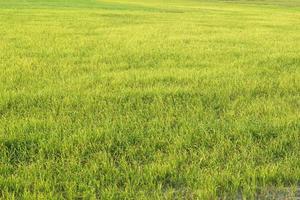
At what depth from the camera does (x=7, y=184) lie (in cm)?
476

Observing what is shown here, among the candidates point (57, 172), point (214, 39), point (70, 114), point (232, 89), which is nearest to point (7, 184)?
point (57, 172)

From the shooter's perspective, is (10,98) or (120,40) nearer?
(10,98)

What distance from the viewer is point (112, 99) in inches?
322

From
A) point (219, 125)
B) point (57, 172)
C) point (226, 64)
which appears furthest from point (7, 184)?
point (226, 64)

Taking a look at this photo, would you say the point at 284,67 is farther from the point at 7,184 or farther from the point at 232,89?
the point at 7,184

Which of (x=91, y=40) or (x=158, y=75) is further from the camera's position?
(x=91, y=40)

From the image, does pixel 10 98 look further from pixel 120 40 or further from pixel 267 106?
pixel 120 40

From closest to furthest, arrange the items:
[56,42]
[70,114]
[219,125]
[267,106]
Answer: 1. [219,125]
2. [70,114]
3. [267,106]
4. [56,42]

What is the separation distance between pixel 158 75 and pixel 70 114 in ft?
11.8

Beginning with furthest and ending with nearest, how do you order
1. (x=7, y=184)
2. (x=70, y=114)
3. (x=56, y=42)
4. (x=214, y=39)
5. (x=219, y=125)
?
1. (x=214, y=39)
2. (x=56, y=42)
3. (x=70, y=114)
4. (x=219, y=125)
5. (x=7, y=184)

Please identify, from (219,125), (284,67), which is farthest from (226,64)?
(219,125)

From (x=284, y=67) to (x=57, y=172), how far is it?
8886 mm

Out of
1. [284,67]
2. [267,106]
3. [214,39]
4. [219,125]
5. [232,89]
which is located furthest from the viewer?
[214,39]

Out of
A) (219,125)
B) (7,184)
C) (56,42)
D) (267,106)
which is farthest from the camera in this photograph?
(56,42)
